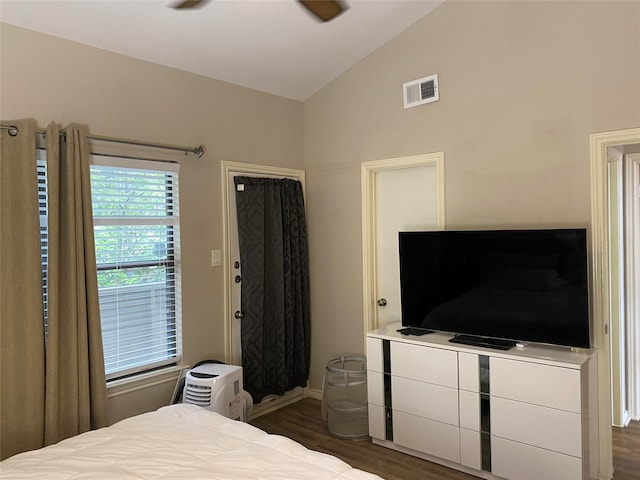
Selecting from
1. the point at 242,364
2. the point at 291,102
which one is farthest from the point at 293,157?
the point at 242,364

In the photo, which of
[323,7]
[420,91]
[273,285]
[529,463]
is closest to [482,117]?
[420,91]

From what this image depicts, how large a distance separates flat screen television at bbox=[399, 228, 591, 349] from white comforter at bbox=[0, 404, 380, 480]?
1550 millimetres

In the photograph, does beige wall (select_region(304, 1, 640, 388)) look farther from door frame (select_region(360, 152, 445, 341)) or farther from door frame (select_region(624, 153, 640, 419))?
door frame (select_region(624, 153, 640, 419))

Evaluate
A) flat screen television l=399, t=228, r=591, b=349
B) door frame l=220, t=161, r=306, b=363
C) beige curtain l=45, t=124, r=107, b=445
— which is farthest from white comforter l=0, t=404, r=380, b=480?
flat screen television l=399, t=228, r=591, b=349

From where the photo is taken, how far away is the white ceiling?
269cm

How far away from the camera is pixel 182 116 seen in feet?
11.2

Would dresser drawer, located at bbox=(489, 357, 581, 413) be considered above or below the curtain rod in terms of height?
below

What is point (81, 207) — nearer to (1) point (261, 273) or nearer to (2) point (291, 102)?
(1) point (261, 273)

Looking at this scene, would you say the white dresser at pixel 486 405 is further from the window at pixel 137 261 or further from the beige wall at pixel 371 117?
the window at pixel 137 261

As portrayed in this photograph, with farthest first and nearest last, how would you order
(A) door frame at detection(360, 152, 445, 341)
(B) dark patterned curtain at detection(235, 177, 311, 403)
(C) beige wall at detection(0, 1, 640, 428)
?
(A) door frame at detection(360, 152, 445, 341) < (B) dark patterned curtain at detection(235, 177, 311, 403) < (C) beige wall at detection(0, 1, 640, 428)

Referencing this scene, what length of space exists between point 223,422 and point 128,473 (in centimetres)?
59

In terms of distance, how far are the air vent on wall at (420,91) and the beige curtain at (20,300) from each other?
8.16ft

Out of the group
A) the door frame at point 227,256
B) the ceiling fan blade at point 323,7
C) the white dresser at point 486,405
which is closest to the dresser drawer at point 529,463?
the white dresser at point 486,405

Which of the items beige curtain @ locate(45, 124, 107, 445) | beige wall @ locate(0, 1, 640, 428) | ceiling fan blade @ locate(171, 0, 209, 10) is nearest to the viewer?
ceiling fan blade @ locate(171, 0, 209, 10)
